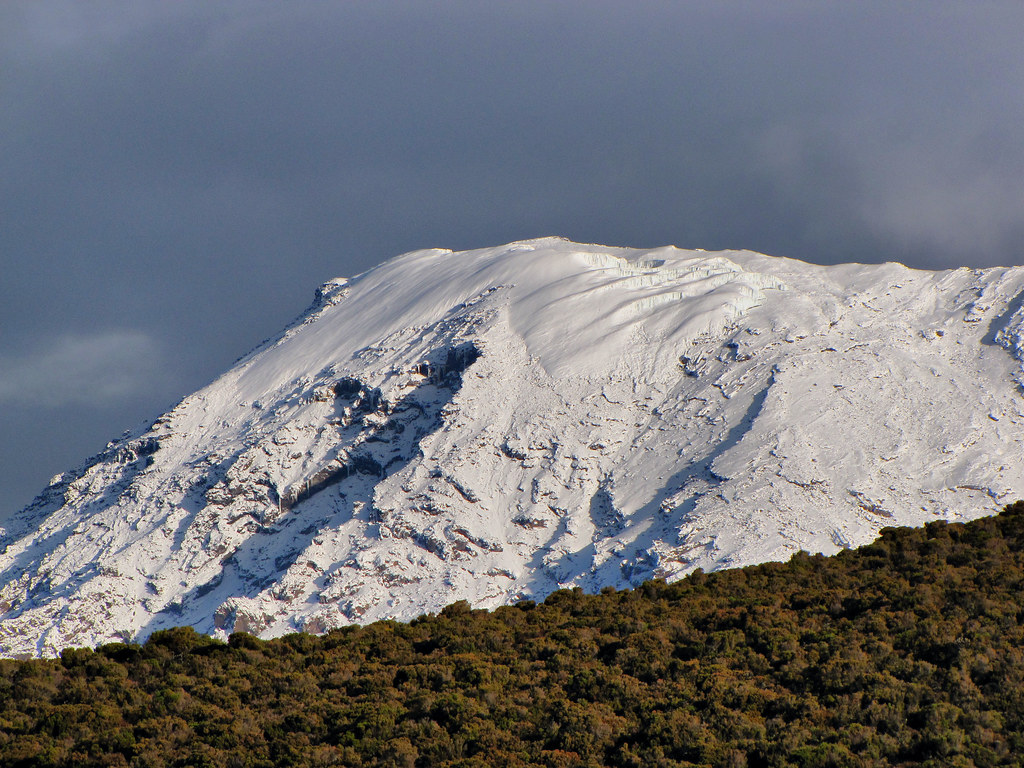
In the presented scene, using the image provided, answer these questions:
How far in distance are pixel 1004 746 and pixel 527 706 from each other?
17532 mm

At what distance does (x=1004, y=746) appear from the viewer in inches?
1647

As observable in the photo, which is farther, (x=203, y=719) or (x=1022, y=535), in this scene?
(x=1022, y=535)

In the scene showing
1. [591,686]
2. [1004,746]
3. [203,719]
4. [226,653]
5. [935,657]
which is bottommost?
[1004,746]

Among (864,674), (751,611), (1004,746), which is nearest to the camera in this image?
(1004,746)

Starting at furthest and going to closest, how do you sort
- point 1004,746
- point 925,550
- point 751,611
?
point 925,550, point 751,611, point 1004,746

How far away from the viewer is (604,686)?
50188 mm

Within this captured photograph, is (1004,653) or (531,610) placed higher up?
(531,610)

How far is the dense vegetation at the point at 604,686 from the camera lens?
4384 cm

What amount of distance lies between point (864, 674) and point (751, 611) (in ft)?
35.7

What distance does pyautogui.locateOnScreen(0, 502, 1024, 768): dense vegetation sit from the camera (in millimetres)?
43844

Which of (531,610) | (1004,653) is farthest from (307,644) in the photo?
(1004,653)

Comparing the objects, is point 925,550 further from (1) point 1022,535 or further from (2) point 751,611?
(2) point 751,611

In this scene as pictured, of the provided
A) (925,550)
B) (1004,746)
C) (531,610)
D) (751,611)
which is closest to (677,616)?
(751,611)

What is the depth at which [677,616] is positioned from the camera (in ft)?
198
